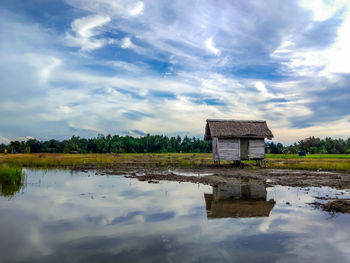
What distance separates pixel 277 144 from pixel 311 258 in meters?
54.2

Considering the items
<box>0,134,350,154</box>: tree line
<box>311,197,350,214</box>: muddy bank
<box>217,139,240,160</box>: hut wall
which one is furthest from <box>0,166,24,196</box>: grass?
<box>0,134,350,154</box>: tree line

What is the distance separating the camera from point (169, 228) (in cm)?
607

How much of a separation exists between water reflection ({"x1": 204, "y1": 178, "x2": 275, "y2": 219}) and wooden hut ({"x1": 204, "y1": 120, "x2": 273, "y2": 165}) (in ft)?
40.5

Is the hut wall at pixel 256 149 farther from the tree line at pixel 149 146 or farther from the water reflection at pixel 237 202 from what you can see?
the tree line at pixel 149 146

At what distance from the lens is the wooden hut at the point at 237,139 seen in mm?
24031

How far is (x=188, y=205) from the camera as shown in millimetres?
8367

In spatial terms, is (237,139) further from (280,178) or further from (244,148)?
(280,178)

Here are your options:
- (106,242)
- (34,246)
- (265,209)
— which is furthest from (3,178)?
(265,209)

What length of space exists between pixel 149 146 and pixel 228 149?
2054 inches

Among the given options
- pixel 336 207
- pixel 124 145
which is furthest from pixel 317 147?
pixel 336 207

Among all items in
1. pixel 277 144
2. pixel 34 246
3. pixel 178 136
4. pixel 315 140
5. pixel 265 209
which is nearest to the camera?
pixel 34 246

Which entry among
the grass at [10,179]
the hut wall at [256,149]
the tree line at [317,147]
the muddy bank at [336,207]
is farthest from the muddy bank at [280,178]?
the tree line at [317,147]

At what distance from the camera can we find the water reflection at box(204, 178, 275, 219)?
747cm

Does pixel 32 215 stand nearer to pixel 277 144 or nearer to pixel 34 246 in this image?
pixel 34 246
